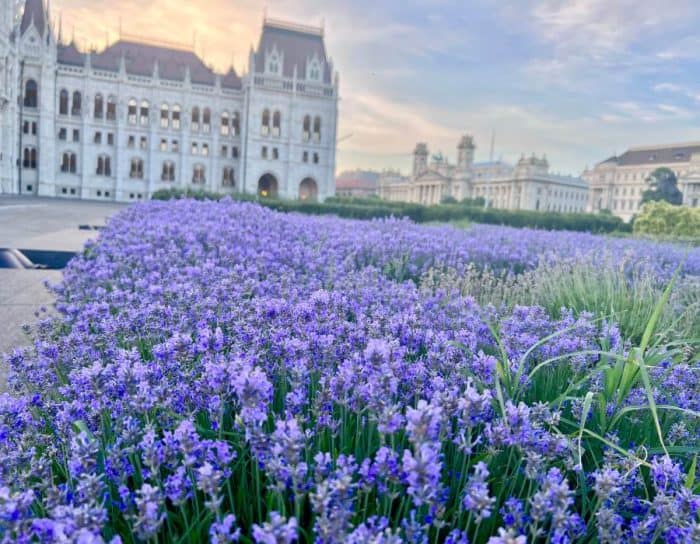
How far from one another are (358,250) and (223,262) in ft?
6.76

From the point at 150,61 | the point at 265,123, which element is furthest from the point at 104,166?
the point at 265,123

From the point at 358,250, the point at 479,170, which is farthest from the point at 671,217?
the point at 479,170

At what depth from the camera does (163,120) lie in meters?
51.3

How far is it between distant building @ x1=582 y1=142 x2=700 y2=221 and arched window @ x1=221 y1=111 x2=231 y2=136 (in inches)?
3165

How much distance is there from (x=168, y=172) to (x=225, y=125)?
24.0 ft

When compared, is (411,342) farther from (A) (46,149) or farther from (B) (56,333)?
(A) (46,149)

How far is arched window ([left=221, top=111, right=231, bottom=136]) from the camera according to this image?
52.5m

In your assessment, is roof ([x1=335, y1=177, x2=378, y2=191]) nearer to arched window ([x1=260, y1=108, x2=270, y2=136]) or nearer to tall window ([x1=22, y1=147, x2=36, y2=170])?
arched window ([x1=260, y1=108, x2=270, y2=136])

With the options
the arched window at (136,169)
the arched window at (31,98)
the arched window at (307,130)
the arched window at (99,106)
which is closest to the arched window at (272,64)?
the arched window at (307,130)

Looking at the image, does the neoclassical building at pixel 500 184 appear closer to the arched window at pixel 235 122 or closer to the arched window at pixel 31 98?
the arched window at pixel 235 122

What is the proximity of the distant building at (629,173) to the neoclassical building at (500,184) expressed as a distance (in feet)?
18.7

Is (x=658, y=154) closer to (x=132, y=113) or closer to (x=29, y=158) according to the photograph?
(x=132, y=113)

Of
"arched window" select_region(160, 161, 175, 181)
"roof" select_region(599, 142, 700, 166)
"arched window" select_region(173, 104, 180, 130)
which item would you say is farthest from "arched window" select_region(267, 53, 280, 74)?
"roof" select_region(599, 142, 700, 166)

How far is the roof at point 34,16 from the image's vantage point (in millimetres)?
47438
